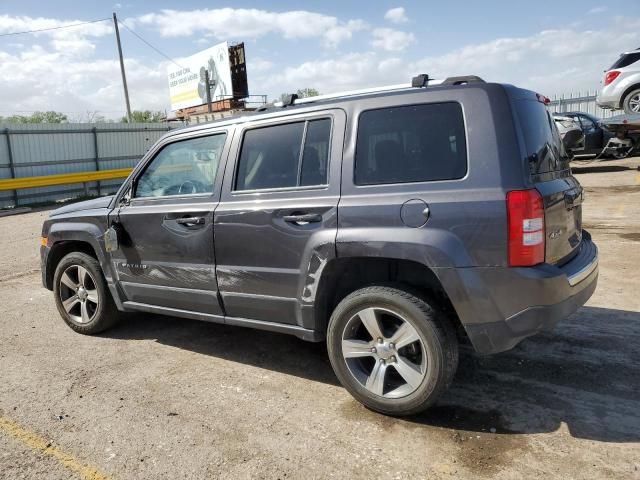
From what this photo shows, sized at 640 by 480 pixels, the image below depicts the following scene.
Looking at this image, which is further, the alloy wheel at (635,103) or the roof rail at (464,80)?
the alloy wheel at (635,103)

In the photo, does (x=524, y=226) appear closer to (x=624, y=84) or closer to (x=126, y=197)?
(x=126, y=197)

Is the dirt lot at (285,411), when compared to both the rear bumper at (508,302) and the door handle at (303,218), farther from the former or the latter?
the door handle at (303,218)

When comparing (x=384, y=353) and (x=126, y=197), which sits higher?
(x=126, y=197)

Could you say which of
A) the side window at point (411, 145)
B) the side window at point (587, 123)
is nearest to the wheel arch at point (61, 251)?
the side window at point (411, 145)

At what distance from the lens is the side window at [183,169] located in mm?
4016

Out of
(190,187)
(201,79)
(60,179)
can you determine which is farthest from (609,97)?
(201,79)

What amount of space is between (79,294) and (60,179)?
564 inches

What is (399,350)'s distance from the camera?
3.18 meters

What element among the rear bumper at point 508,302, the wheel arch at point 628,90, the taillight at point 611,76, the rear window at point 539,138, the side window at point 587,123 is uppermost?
the taillight at point 611,76

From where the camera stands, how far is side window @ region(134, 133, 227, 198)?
4016 millimetres

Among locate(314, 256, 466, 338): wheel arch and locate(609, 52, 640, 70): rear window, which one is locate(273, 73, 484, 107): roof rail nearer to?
locate(314, 256, 466, 338): wheel arch

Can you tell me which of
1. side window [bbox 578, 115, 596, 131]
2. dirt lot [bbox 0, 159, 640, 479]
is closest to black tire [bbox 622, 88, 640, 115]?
side window [bbox 578, 115, 596, 131]

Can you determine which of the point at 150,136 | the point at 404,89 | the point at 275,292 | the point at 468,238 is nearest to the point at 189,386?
the point at 275,292

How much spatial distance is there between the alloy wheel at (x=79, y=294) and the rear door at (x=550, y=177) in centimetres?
375
